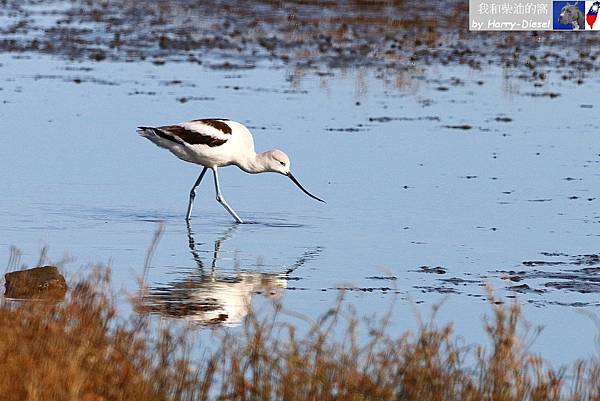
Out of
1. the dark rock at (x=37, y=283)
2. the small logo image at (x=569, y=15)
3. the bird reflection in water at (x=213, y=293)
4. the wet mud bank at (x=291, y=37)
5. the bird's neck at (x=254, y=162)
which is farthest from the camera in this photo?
the small logo image at (x=569, y=15)

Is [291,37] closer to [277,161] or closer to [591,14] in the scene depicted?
Result: [591,14]

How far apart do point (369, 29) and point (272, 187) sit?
1497 centimetres

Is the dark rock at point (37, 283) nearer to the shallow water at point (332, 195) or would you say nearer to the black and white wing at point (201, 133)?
the shallow water at point (332, 195)

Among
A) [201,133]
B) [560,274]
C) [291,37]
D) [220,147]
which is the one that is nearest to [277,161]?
[220,147]

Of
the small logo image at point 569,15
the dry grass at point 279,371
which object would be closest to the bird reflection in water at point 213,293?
the dry grass at point 279,371

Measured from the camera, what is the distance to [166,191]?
13.4 m

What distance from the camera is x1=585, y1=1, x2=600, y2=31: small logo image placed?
24.3 m

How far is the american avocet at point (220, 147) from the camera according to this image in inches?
495

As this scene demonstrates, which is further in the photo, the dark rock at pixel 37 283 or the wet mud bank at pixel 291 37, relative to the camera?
the wet mud bank at pixel 291 37

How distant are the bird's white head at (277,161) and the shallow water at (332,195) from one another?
0.34 m

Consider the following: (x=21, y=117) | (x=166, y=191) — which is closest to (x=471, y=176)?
(x=166, y=191)

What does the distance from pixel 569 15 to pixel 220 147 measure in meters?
15.5

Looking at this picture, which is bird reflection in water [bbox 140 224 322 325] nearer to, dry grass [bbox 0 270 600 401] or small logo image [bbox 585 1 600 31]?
dry grass [bbox 0 270 600 401]

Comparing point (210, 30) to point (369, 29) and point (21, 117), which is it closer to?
point (369, 29)
